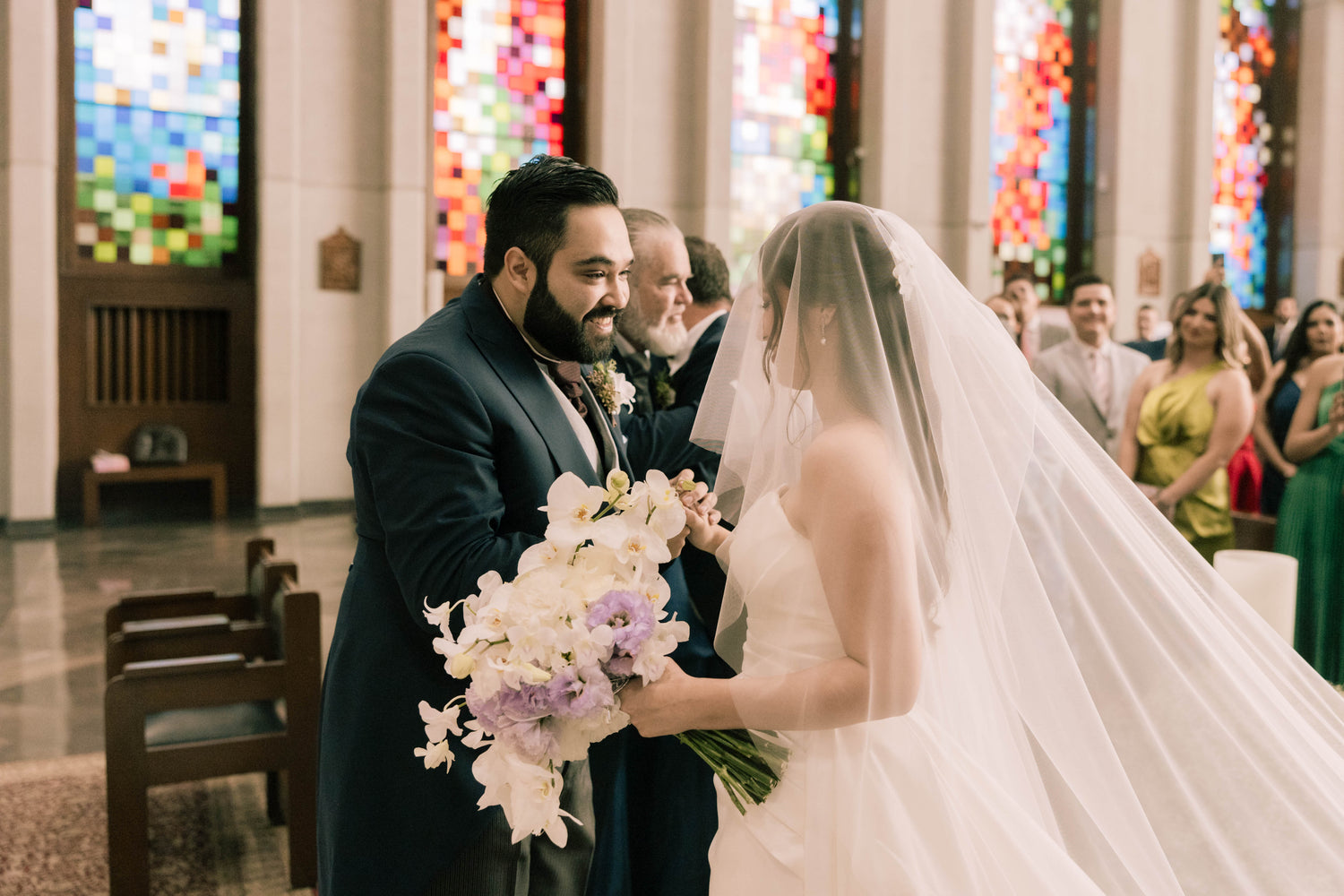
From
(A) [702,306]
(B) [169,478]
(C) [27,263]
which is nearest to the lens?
(A) [702,306]

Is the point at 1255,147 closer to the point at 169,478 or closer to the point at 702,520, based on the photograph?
the point at 169,478

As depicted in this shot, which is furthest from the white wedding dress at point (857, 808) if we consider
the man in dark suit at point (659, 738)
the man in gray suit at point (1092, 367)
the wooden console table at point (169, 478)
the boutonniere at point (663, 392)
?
the wooden console table at point (169, 478)

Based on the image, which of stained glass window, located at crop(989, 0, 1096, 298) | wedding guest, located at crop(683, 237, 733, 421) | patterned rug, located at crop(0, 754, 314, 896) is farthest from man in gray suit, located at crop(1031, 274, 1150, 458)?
stained glass window, located at crop(989, 0, 1096, 298)

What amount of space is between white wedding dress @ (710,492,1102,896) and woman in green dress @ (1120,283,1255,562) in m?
3.31

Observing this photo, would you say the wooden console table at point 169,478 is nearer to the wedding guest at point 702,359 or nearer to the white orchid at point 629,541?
the wedding guest at point 702,359

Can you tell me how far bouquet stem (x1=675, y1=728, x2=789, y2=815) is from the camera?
1.60 metres

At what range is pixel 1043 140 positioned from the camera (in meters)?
11.8

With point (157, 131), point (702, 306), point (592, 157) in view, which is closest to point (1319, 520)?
point (702, 306)

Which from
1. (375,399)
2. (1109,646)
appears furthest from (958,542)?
(375,399)

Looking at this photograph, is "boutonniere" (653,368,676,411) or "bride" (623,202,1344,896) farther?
"boutonniere" (653,368,676,411)

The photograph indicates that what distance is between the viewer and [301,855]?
288cm

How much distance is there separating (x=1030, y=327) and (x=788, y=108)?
464 centimetres

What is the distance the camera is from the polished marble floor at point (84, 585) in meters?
4.01

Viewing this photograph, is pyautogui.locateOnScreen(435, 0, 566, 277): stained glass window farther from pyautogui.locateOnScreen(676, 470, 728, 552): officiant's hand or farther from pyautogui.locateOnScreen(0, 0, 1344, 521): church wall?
pyautogui.locateOnScreen(676, 470, 728, 552): officiant's hand
